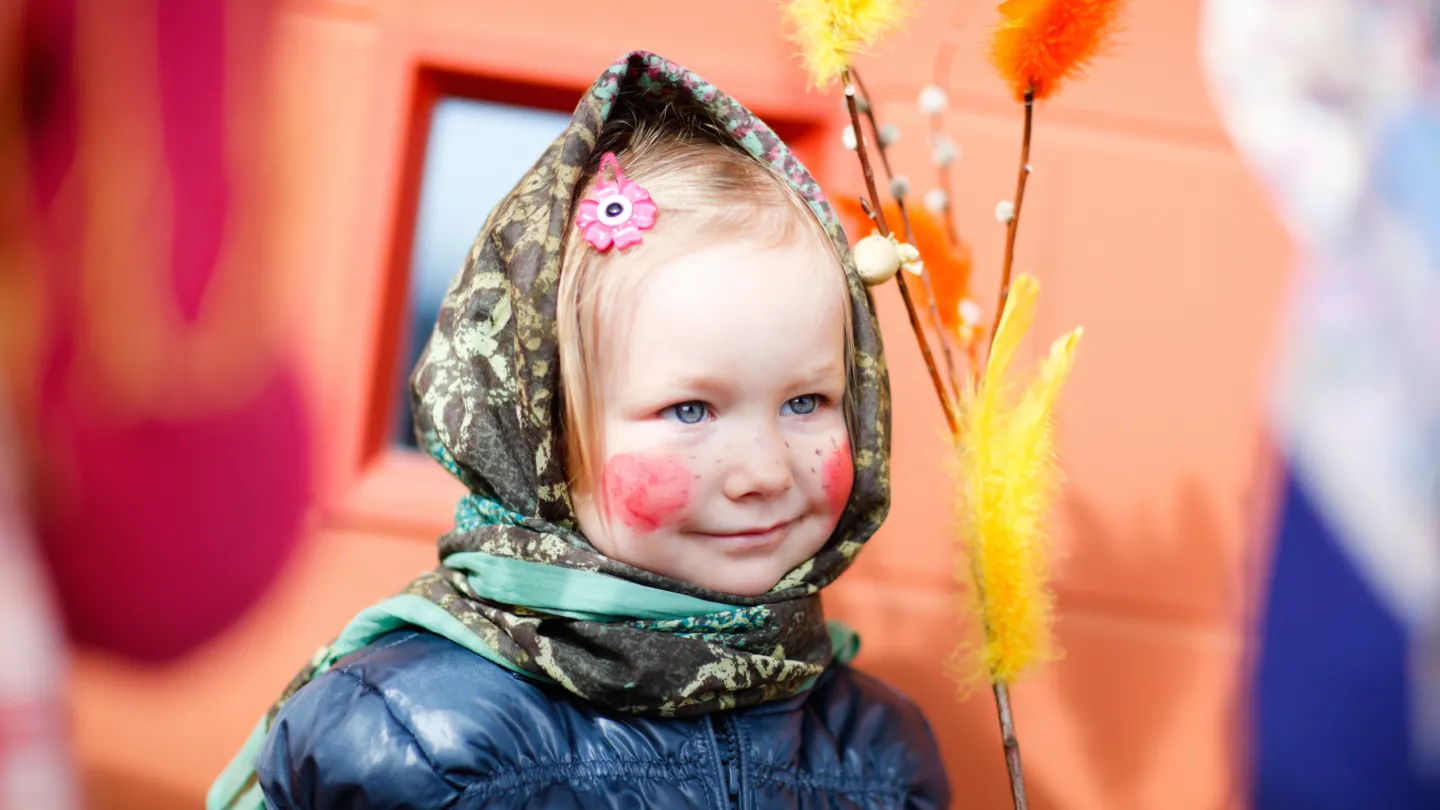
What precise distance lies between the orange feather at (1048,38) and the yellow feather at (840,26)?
0.12 meters

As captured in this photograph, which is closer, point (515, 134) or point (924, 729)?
point (924, 729)

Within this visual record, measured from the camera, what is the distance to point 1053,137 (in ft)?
5.79

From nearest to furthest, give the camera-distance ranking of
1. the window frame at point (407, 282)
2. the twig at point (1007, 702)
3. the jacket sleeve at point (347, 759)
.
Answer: the jacket sleeve at point (347, 759)
the twig at point (1007, 702)
the window frame at point (407, 282)

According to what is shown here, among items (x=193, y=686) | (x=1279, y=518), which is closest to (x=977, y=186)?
(x=1279, y=518)

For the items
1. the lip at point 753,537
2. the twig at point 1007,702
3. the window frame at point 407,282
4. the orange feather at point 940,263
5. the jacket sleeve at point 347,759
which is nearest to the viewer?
the jacket sleeve at point 347,759

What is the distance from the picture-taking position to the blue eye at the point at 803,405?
48.7 inches

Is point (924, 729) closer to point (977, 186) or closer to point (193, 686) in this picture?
point (977, 186)

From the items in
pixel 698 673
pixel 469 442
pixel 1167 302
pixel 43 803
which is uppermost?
pixel 1167 302

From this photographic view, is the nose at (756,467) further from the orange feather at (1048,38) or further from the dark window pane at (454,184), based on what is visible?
the dark window pane at (454,184)

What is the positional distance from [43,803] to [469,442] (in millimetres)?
489

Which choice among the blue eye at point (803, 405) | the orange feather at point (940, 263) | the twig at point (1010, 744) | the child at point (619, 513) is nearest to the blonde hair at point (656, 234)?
the child at point (619, 513)

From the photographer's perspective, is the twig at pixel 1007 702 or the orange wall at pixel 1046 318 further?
the orange wall at pixel 1046 318

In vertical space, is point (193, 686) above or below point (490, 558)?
below

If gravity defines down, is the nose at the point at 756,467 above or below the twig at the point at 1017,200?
below
